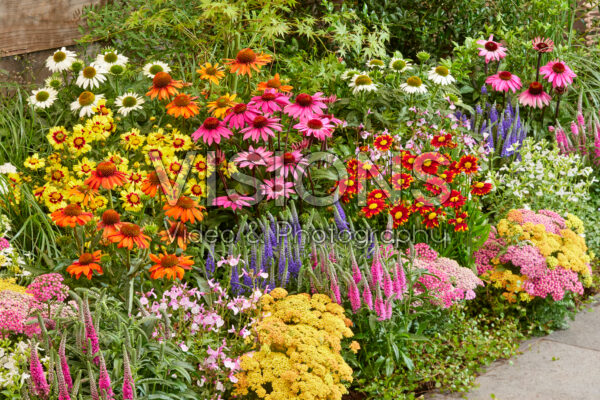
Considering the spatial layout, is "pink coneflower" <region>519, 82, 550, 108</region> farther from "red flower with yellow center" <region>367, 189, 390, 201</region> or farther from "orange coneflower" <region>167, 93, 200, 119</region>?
"orange coneflower" <region>167, 93, 200, 119</region>

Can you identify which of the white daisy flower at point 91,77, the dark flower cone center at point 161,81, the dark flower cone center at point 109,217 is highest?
the dark flower cone center at point 161,81

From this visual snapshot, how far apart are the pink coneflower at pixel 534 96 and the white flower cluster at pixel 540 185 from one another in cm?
53

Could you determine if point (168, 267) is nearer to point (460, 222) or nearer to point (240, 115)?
point (240, 115)

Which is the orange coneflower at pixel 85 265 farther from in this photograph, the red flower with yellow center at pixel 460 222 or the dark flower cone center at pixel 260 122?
the red flower with yellow center at pixel 460 222

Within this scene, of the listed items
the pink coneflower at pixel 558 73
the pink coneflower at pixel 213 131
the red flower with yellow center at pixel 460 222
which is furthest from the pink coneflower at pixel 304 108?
the pink coneflower at pixel 558 73

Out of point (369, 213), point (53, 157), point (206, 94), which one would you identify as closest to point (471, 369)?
point (369, 213)

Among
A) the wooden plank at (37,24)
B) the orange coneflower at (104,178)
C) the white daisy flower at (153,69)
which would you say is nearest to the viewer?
the orange coneflower at (104,178)

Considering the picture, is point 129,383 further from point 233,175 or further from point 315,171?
point 315,171

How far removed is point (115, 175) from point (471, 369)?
1909 millimetres

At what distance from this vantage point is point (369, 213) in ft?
11.0

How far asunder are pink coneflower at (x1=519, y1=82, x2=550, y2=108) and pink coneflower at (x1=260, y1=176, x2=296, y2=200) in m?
2.19

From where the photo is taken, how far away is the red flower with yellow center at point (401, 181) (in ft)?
11.2

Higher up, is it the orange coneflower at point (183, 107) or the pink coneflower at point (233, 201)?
the orange coneflower at point (183, 107)

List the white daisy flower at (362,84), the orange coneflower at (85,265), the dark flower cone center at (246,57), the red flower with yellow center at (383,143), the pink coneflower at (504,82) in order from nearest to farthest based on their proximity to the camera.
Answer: the orange coneflower at (85,265), the dark flower cone center at (246,57), the red flower with yellow center at (383,143), the white daisy flower at (362,84), the pink coneflower at (504,82)
